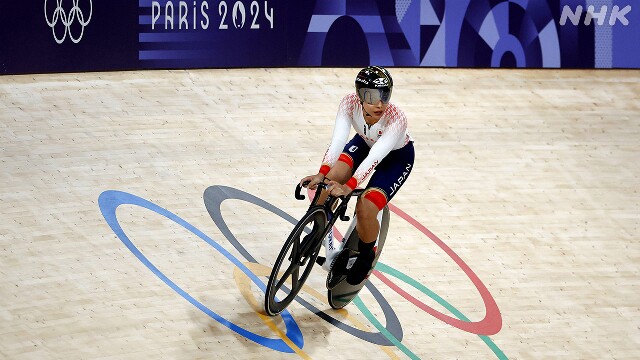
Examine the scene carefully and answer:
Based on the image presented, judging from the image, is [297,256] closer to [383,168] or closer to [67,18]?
[383,168]

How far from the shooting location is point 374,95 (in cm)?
517

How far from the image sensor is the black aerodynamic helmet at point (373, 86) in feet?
16.9

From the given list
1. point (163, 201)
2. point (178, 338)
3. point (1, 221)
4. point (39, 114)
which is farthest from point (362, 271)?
point (39, 114)

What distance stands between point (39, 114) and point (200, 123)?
1.27 m

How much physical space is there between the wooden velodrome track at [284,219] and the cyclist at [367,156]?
2.23ft

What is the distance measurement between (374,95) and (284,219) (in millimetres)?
1679

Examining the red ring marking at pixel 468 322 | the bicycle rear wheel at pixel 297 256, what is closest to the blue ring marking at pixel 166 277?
the bicycle rear wheel at pixel 297 256

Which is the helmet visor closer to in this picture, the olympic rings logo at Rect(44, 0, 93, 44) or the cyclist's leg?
the cyclist's leg

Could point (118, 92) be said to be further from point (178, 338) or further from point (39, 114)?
point (178, 338)

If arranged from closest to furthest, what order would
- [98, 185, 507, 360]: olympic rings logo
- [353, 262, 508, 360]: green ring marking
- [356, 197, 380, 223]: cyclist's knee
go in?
[356, 197, 380, 223]: cyclist's knee < [98, 185, 507, 360]: olympic rings logo < [353, 262, 508, 360]: green ring marking

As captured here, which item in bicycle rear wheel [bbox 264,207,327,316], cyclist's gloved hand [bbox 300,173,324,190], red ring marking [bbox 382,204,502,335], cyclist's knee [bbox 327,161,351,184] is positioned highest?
cyclist's gloved hand [bbox 300,173,324,190]

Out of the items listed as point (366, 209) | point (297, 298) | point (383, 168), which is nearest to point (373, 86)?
point (383, 168)

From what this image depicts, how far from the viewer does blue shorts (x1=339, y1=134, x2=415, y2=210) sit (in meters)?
5.32

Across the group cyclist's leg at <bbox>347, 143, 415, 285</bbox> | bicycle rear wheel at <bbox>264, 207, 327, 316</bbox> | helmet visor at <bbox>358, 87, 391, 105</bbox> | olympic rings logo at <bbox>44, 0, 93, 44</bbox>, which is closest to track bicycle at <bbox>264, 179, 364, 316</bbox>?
bicycle rear wheel at <bbox>264, 207, 327, 316</bbox>
